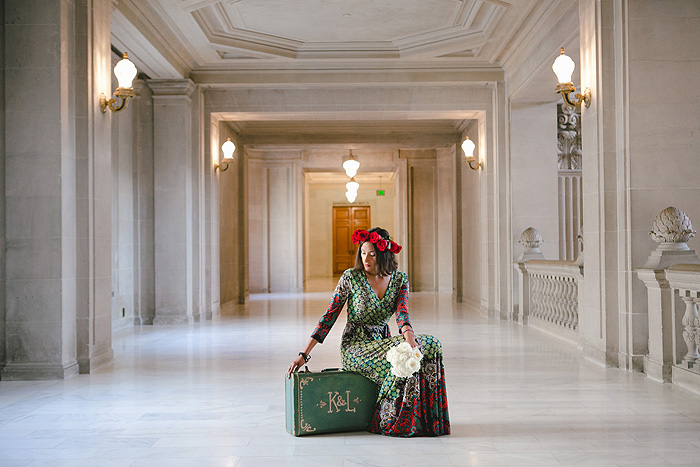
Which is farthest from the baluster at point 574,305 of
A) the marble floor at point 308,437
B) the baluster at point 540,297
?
the baluster at point 540,297

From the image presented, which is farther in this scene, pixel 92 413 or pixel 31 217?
pixel 31 217

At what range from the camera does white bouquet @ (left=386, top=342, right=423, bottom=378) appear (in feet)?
12.7

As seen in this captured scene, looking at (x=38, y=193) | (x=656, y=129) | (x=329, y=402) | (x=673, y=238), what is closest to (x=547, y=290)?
(x=656, y=129)

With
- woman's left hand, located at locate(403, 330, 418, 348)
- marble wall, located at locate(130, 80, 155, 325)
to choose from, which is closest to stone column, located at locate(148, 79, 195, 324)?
marble wall, located at locate(130, 80, 155, 325)

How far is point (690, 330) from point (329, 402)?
332cm

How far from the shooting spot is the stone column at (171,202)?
11.1 metres

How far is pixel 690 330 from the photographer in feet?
18.2

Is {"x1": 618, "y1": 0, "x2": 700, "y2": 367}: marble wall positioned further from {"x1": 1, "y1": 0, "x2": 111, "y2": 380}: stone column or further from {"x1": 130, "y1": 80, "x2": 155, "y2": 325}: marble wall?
{"x1": 130, "y1": 80, "x2": 155, "y2": 325}: marble wall

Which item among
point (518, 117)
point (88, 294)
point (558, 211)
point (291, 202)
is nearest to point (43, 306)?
point (88, 294)

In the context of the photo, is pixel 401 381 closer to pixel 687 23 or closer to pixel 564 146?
pixel 687 23

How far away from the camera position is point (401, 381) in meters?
4.08

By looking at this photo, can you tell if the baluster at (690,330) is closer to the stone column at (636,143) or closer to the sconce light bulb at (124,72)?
the stone column at (636,143)

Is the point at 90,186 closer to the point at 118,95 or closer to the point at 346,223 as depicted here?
the point at 118,95

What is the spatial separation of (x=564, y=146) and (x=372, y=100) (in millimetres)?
3774
